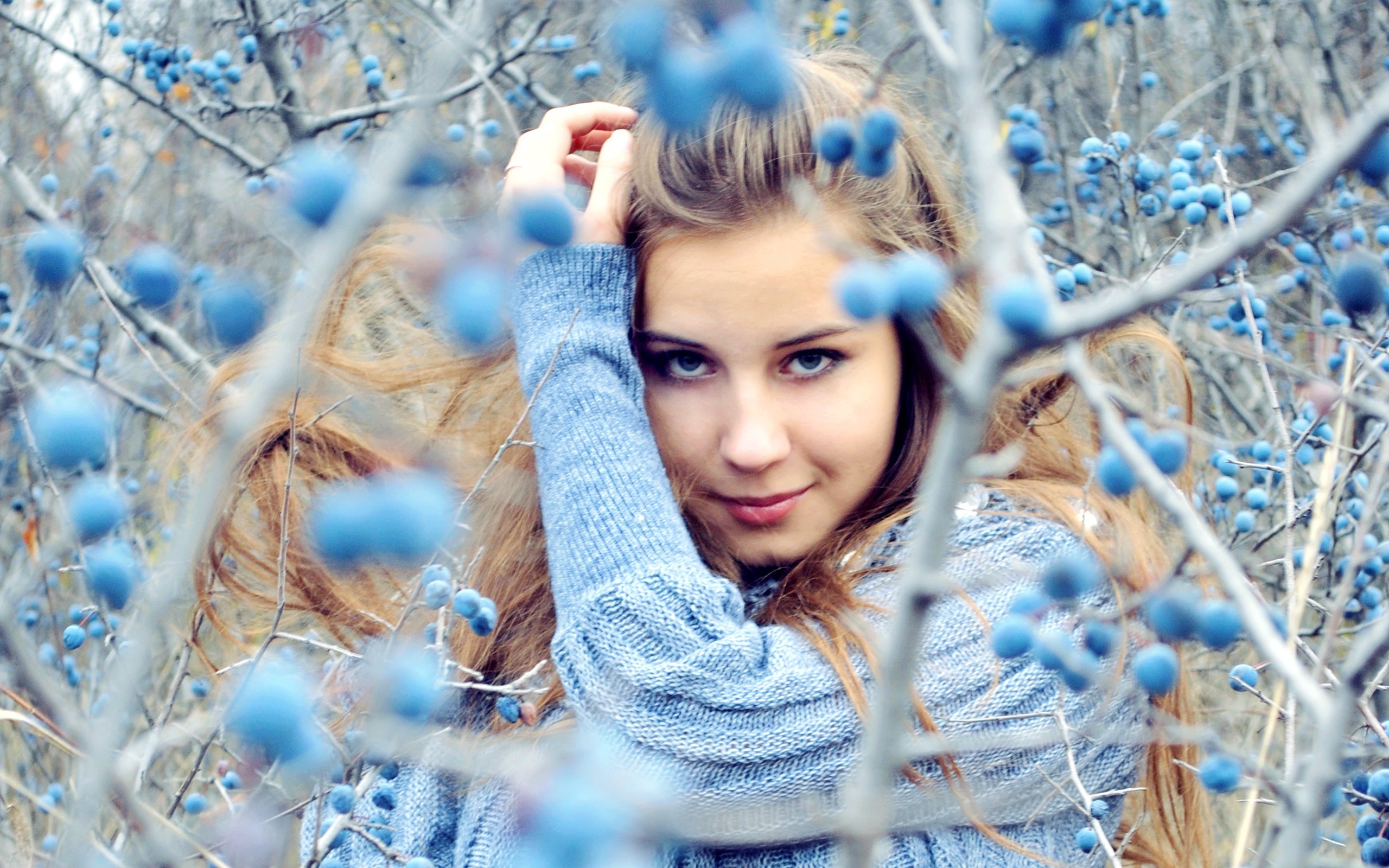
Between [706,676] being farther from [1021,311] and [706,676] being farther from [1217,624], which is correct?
[1021,311]

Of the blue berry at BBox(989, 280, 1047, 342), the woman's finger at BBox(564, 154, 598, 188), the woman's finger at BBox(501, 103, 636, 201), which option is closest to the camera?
the blue berry at BBox(989, 280, 1047, 342)

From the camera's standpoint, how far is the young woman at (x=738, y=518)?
156 centimetres

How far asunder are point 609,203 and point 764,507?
1.70 ft

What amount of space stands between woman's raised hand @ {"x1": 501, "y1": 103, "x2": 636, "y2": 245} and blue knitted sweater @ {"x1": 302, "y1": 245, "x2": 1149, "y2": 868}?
59 mm

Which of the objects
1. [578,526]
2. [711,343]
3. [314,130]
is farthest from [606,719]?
[314,130]

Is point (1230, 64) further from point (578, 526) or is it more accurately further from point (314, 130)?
point (578, 526)

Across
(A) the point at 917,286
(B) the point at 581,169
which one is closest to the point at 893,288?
(A) the point at 917,286

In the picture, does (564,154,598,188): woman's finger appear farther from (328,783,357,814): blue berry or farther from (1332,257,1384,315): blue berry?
(1332,257,1384,315): blue berry

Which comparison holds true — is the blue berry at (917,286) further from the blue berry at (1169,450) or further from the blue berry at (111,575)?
the blue berry at (111,575)

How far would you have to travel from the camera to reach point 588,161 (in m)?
2.07

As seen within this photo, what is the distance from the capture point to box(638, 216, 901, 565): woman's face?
173cm

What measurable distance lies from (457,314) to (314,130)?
209cm

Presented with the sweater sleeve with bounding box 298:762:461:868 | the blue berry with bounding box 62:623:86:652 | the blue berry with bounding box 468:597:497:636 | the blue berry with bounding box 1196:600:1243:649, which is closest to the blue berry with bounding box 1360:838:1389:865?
the blue berry with bounding box 1196:600:1243:649

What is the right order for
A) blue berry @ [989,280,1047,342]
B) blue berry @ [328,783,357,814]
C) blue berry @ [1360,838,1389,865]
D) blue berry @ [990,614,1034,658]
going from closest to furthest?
blue berry @ [989,280,1047,342]
blue berry @ [990,614,1034,658]
blue berry @ [1360,838,1389,865]
blue berry @ [328,783,357,814]
